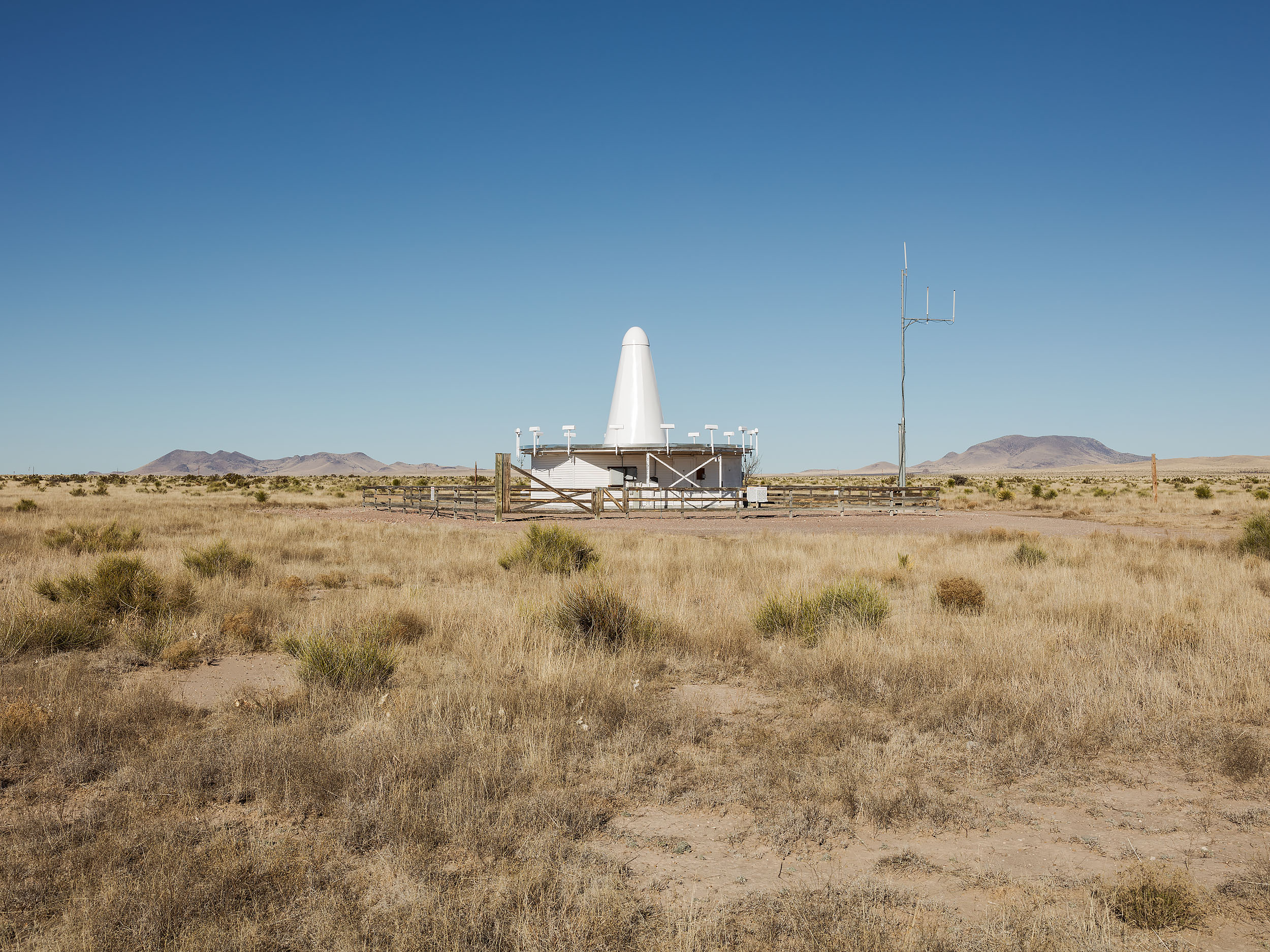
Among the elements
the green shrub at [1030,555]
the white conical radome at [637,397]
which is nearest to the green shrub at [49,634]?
the green shrub at [1030,555]

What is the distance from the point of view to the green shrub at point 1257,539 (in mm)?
15578

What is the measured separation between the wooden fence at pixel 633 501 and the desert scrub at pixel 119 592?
15.5m

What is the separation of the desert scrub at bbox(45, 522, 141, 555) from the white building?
16.5 m

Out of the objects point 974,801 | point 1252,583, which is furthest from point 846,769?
→ point 1252,583

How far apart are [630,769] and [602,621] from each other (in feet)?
11.7

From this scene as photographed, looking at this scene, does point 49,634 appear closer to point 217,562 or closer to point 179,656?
point 179,656

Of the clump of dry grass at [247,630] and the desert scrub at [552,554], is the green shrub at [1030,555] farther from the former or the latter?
the clump of dry grass at [247,630]

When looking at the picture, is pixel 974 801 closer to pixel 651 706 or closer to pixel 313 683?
pixel 651 706

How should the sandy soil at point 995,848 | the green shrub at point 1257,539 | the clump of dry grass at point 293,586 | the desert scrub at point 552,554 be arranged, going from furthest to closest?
the green shrub at point 1257,539
the desert scrub at point 552,554
the clump of dry grass at point 293,586
the sandy soil at point 995,848

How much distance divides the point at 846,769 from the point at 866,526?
21329mm

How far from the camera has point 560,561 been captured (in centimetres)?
1350

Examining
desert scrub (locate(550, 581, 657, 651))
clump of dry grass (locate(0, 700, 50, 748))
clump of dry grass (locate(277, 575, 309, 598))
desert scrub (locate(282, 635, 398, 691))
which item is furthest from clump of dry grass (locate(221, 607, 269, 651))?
desert scrub (locate(550, 581, 657, 651))

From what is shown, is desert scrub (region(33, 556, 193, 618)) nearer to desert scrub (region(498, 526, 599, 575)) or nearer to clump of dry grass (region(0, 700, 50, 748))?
A: clump of dry grass (region(0, 700, 50, 748))

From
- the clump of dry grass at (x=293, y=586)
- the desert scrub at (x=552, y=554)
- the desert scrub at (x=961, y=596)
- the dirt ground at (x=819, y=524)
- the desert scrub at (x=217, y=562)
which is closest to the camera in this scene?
the desert scrub at (x=961, y=596)
